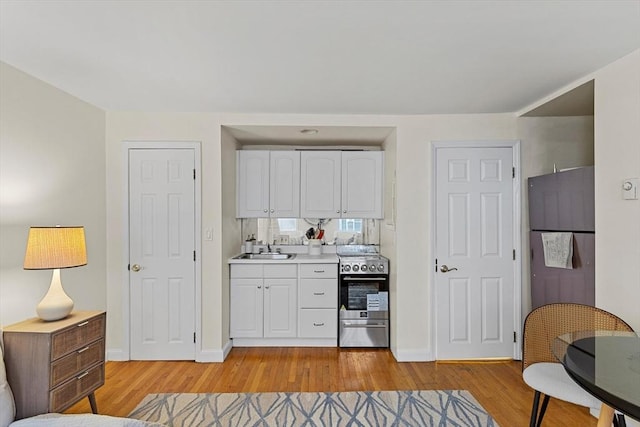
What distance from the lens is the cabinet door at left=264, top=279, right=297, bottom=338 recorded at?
147 inches

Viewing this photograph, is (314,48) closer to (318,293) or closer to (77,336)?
(77,336)

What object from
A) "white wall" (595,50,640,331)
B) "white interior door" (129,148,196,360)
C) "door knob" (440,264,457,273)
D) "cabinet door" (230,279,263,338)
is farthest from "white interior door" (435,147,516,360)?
"white interior door" (129,148,196,360)

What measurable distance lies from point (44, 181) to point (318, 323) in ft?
8.97

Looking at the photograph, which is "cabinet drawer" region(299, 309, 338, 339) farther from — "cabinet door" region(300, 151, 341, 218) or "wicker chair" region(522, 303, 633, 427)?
"wicker chair" region(522, 303, 633, 427)

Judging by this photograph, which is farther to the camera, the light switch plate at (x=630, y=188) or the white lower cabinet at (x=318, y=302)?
the white lower cabinet at (x=318, y=302)

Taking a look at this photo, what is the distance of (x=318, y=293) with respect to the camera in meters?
3.77

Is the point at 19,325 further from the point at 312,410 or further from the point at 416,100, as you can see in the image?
the point at 416,100

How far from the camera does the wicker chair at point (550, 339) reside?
6.23 ft

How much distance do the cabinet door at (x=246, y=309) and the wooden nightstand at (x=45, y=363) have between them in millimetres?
1539

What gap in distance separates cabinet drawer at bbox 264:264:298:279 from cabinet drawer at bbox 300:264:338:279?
9cm

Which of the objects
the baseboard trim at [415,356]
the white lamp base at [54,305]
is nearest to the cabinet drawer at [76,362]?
the white lamp base at [54,305]

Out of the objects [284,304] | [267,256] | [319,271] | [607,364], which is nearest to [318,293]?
[319,271]

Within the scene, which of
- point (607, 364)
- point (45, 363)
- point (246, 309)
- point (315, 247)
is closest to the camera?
point (607, 364)

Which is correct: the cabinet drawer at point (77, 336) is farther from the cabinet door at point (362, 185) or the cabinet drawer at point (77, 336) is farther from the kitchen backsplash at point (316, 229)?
the cabinet door at point (362, 185)
